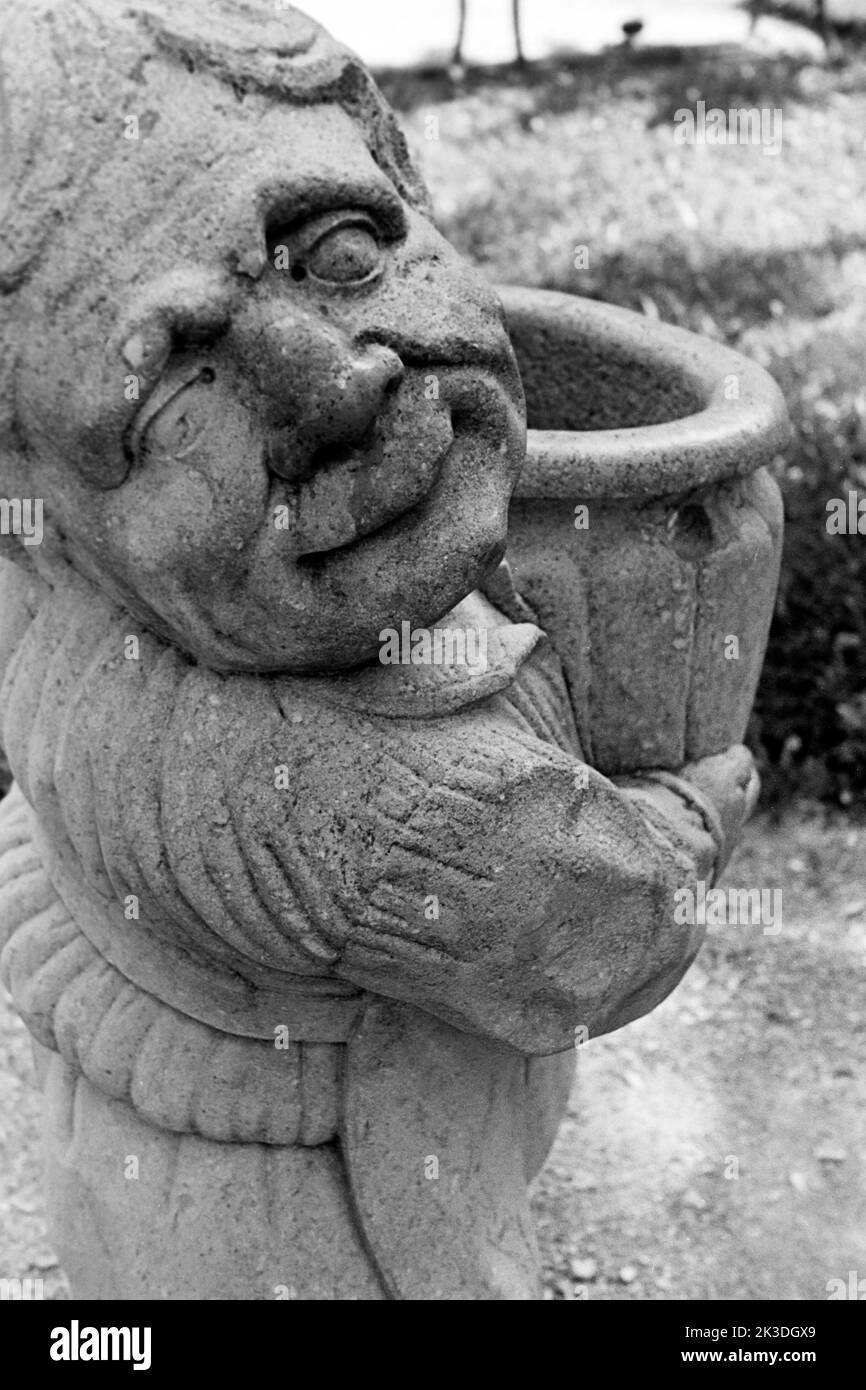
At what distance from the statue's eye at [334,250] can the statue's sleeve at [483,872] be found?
1.46 ft

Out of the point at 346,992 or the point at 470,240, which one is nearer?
the point at 346,992

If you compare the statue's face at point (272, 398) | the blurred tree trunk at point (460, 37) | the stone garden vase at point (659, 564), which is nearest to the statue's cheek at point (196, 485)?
the statue's face at point (272, 398)

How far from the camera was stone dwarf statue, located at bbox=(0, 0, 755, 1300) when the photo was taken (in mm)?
1582

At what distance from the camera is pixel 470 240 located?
6.08m

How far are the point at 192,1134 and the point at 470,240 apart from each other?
4.50m

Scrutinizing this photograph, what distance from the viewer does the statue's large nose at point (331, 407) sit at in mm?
1598

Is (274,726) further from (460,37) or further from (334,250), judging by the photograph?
(460,37)

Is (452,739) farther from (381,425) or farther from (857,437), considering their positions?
(857,437)

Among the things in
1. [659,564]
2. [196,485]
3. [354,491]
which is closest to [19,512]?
[196,485]

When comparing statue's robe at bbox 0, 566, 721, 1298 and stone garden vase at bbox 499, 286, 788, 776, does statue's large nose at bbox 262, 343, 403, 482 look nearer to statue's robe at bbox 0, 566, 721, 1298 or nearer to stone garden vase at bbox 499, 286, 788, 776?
statue's robe at bbox 0, 566, 721, 1298

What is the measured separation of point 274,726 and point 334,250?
47cm

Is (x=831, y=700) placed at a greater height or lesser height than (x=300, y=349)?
lesser

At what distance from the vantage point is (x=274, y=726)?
1.79m

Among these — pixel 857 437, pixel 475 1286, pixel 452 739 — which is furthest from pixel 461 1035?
pixel 857 437
